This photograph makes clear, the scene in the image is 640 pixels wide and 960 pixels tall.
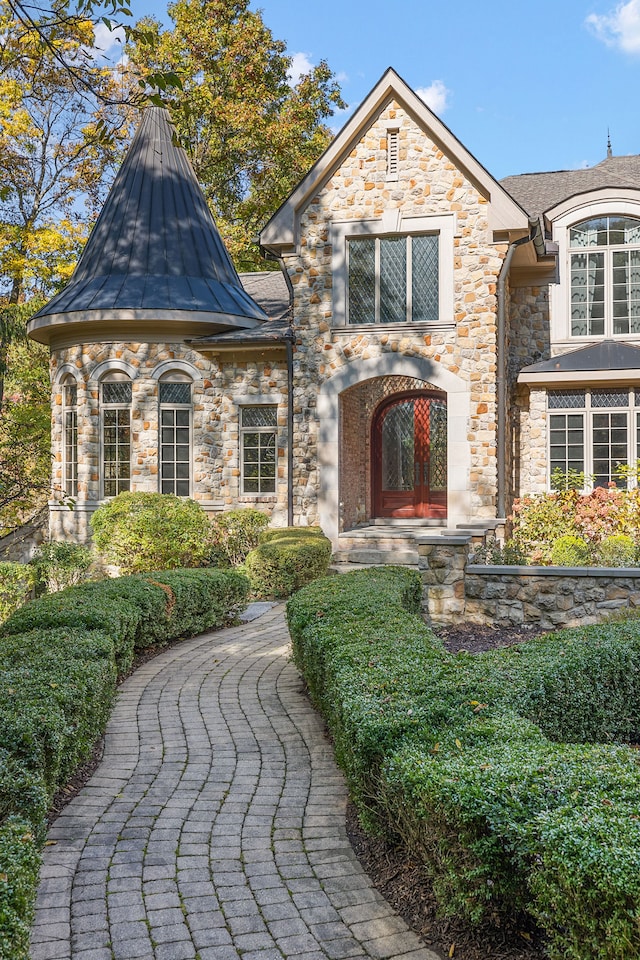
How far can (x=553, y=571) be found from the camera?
8992 mm

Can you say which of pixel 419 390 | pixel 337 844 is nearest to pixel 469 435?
pixel 419 390

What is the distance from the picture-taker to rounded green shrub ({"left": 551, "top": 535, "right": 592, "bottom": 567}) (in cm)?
978

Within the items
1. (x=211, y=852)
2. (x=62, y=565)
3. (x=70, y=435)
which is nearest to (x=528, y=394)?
(x=70, y=435)

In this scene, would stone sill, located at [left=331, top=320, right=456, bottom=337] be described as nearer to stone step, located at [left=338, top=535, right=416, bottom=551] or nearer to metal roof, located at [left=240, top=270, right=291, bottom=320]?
metal roof, located at [left=240, top=270, right=291, bottom=320]

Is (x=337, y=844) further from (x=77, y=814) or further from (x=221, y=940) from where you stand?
(x=77, y=814)

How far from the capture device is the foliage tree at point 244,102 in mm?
22266

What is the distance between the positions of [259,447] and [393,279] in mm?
3699

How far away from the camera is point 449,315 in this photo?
13.7 m

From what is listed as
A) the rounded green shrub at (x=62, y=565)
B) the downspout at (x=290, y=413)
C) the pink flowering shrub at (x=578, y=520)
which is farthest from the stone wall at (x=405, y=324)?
the rounded green shrub at (x=62, y=565)

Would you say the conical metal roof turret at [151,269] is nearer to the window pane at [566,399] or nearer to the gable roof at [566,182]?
the window pane at [566,399]

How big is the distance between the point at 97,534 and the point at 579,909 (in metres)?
11.8

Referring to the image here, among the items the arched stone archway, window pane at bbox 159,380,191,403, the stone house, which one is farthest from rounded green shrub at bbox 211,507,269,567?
window pane at bbox 159,380,191,403

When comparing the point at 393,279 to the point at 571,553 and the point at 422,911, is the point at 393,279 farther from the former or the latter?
the point at 422,911

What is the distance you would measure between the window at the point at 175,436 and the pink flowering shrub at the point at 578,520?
611 cm
